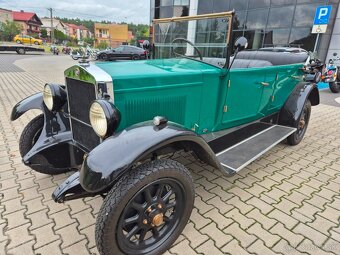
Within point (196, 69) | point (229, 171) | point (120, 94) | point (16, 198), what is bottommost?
point (16, 198)

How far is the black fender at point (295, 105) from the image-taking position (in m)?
3.74

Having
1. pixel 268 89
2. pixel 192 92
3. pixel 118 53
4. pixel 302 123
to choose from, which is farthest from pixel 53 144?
pixel 118 53

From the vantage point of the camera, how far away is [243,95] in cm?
307

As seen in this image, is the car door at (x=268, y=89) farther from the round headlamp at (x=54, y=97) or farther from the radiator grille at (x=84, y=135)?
the round headlamp at (x=54, y=97)

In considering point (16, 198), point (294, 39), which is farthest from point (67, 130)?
point (294, 39)

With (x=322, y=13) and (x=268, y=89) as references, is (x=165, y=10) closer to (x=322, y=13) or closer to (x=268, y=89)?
(x=322, y=13)

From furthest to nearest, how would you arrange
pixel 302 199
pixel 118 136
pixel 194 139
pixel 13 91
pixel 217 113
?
1. pixel 13 91
2. pixel 217 113
3. pixel 302 199
4. pixel 194 139
5. pixel 118 136

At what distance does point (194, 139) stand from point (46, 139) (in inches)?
65.0

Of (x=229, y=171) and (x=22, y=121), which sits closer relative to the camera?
(x=229, y=171)

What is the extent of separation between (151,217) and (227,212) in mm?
943

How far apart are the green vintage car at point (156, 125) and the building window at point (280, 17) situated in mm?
10393

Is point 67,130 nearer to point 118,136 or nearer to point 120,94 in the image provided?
point 120,94

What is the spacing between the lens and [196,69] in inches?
97.8

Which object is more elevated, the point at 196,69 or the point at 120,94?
the point at 196,69
